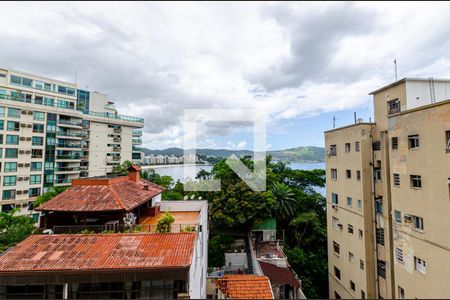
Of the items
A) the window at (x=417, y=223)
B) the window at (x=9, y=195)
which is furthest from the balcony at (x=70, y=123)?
the window at (x=417, y=223)

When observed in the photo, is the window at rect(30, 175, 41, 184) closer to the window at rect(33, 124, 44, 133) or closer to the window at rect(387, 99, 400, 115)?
the window at rect(33, 124, 44, 133)

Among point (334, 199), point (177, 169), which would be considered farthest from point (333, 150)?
point (177, 169)

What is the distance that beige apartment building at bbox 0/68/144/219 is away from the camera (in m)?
22.5

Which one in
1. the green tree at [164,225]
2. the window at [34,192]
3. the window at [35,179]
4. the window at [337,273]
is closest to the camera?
the green tree at [164,225]

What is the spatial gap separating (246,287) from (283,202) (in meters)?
11.8

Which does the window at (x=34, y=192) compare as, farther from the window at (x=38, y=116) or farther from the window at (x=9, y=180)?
the window at (x=38, y=116)

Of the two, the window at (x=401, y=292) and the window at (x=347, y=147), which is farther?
the window at (x=347, y=147)

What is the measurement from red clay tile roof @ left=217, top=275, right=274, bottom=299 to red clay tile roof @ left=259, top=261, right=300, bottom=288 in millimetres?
3715

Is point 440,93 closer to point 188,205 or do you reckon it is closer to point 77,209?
point 188,205

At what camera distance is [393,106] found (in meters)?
10.7

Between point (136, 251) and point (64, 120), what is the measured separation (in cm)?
2635

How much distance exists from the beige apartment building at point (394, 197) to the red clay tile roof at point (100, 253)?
8.30 meters

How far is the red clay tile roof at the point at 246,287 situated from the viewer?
8.12 meters

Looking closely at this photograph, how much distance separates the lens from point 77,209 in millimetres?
8672
